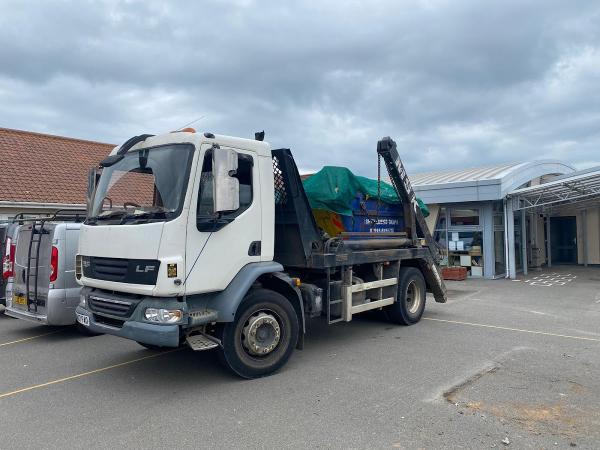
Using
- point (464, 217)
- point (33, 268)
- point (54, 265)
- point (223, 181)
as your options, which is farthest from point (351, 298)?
point (464, 217)

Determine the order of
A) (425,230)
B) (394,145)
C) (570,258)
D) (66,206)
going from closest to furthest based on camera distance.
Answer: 1. (394,145)
2. (425,230)
3. (66,206)
4. (570,258)

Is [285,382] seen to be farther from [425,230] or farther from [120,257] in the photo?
[425,230]

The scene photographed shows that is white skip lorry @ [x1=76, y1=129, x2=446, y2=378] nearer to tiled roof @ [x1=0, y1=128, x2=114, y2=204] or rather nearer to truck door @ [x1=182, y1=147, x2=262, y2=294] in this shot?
truck door @ [x1=182, y1=147, x2=262, y2=294]

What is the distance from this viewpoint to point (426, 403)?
4617mm

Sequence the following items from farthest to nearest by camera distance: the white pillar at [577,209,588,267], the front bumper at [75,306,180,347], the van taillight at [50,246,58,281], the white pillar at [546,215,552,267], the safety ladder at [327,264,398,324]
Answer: the white pillar at [546,215,552,267]
the white pillar at [577,209,588,267]
the van taillight at [50,246,58,281]
the safety ladder at [327,264,398,324]
the front bumper at [75,306,180,347]

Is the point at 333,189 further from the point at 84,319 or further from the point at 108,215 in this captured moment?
the point at 84,319

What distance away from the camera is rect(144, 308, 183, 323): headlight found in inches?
187

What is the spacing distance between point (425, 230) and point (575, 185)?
8802mm

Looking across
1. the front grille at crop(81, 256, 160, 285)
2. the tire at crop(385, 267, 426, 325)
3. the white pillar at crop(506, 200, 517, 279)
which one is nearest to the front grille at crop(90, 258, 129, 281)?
the front grille at crop(81, 256, 160, 285)

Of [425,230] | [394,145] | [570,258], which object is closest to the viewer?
[394,145]

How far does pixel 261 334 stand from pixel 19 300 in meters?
4.85

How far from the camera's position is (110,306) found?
17.1 ft

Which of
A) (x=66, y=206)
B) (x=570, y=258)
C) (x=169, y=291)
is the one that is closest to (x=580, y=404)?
(x=169, y=291)

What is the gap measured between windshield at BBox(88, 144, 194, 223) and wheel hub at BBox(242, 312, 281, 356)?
5.09ft
